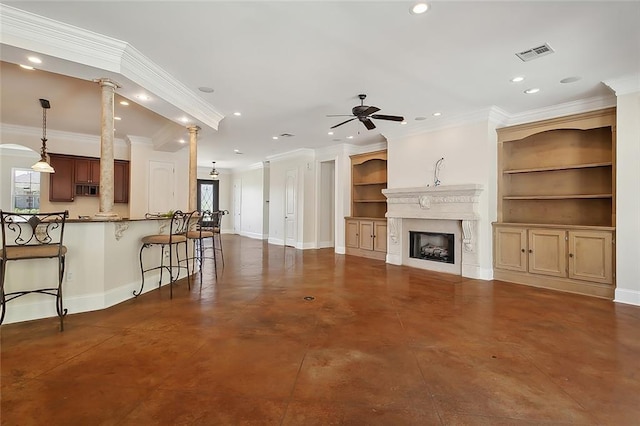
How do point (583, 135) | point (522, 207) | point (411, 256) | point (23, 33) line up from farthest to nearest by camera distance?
point (411, 256) < point (522, 207) < point (583, 135) < point (23, 33)

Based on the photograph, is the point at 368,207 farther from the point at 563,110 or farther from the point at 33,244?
the point at 33,244

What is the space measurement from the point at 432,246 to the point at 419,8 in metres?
4.57

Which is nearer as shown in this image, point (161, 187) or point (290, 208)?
point (161, 187)

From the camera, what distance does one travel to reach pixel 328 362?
2.37 metres

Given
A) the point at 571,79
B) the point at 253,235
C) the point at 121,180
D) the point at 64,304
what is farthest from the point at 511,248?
the point at 253,235

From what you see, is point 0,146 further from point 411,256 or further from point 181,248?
point 411,256

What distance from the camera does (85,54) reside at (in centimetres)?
320

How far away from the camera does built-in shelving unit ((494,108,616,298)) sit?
4414 millimetres

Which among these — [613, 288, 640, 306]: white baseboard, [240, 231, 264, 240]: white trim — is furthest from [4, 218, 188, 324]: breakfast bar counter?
[240, 231, 264, 240]: white trim

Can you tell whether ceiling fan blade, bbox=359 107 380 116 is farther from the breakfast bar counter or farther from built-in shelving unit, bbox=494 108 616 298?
the breakfast bar counter

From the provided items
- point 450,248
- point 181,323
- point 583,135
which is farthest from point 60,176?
point 583,135

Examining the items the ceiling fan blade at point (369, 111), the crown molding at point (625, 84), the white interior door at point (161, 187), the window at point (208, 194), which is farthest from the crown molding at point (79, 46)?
the window at point (208, 194)

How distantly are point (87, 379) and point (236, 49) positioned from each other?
3287mm

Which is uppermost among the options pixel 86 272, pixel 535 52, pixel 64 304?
pixel 535 52
